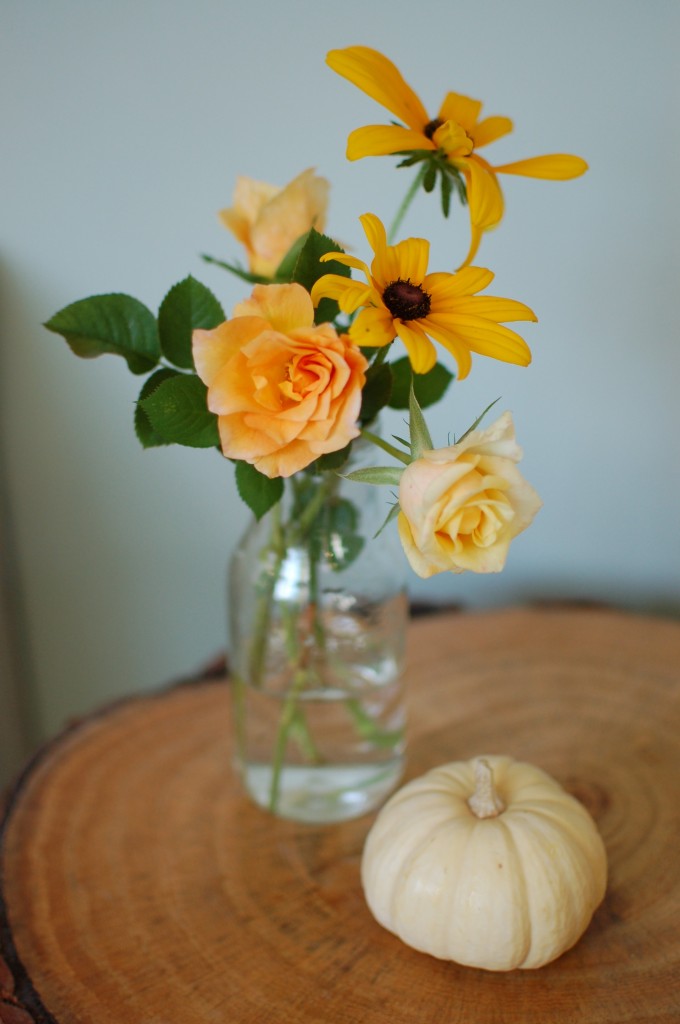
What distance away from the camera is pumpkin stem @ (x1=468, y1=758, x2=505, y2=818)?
621 millimetres

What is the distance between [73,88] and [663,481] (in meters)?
0.72

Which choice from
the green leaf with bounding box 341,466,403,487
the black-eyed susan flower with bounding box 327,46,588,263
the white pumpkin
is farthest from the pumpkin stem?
the black-eyed susan flower with bounding box 327,46,588,263

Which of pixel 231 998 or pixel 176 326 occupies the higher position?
pixel 176 326

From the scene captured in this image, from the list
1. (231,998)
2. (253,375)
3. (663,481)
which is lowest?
(231,998)

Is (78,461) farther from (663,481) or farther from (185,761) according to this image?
(663,481)

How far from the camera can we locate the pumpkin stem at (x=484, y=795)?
621 millimetres

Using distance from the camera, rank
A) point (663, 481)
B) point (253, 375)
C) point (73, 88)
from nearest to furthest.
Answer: point (253, 375) → point (73, 88) → point (663, 481)

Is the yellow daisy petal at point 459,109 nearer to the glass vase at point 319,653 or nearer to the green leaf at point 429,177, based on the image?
the green leaf at point 429,177

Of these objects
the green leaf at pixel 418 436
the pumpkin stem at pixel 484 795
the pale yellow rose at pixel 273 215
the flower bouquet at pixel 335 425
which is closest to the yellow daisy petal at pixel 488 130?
the flower bouquet at pixel 335 425

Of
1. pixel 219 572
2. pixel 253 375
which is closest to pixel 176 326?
pixel 253 375

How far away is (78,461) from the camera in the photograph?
109 centimetres

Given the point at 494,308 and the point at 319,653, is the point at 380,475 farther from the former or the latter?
the point at 319,653

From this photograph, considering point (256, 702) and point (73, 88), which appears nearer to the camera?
point (256, 702)

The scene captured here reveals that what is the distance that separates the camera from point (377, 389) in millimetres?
616
